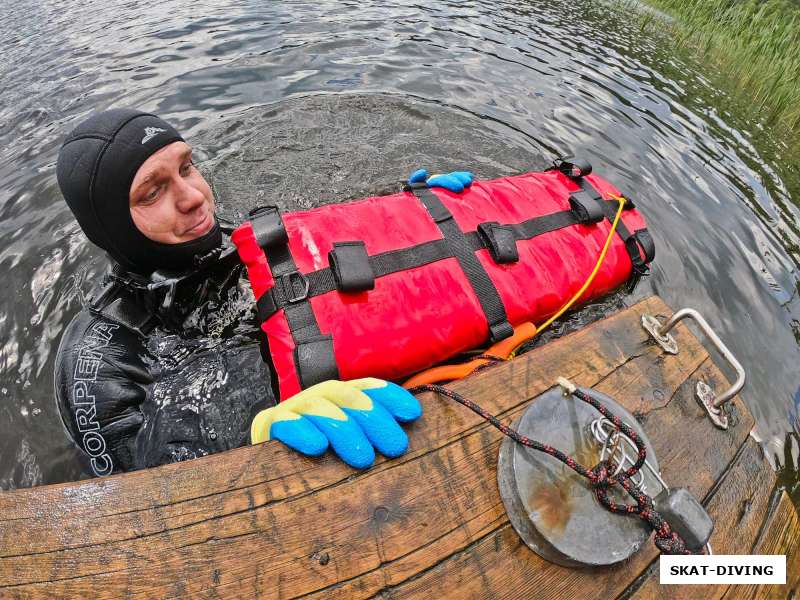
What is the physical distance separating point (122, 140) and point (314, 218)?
1.11 metres

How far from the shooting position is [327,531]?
142 cm

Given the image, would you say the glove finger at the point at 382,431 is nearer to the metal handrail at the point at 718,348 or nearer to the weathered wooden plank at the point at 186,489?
the weathered wooden plank at the point at 186,489

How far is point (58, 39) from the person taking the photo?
7301mm

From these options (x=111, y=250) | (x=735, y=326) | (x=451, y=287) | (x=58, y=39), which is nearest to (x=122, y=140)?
(x=111, y=250)

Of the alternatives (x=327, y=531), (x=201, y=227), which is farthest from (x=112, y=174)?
(x=327, y=531)

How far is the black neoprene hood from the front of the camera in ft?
7.43

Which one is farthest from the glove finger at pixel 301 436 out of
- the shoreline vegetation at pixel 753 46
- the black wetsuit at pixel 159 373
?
the shoreline vegetation at pixel 753 46

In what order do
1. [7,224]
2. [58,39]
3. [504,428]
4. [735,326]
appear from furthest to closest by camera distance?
[58,39] → [7,224] → [735,326] → [504,428]

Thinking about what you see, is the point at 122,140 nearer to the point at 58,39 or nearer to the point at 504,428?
the point at 504,428

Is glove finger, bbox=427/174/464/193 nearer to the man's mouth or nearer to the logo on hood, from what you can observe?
the man's mouth

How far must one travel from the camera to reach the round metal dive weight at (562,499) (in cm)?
145

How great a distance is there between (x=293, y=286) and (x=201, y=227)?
0.86 m

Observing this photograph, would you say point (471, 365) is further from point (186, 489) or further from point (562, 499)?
point (186, 489)

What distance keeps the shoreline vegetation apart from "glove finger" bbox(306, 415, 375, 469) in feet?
27.7
